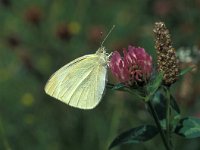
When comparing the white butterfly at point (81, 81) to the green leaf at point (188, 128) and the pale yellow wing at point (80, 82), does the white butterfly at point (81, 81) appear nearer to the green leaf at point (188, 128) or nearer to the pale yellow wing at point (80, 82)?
the pale yellow wing at point (80, 82)

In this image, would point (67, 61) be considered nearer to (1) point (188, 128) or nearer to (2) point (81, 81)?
(2) point (81, 81)

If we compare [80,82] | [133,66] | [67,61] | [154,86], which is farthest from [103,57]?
[67,61]

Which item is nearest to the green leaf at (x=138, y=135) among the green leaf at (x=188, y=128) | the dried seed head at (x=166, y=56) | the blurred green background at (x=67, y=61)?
the green leaf at (x=188, y=128)

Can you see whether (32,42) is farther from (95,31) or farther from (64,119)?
(64,119)

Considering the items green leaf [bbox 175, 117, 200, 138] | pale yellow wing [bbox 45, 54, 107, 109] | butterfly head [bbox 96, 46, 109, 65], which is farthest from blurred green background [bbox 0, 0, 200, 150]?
green leaf [bbox 175, 117, 200, 138]

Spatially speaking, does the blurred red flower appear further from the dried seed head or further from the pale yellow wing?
the pale yellow wing

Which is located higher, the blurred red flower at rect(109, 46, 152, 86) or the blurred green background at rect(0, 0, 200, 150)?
the blurred red flower at rect(109, 46, 152, 86)

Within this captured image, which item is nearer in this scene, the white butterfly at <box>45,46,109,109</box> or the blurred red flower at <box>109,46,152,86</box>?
the blurred red flower at <box>109,46,152,86</box>

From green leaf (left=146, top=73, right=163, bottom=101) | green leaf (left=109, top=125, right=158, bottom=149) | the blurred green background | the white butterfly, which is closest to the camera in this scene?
green leaf (left=146, top=73, right=163, bottom=101)
